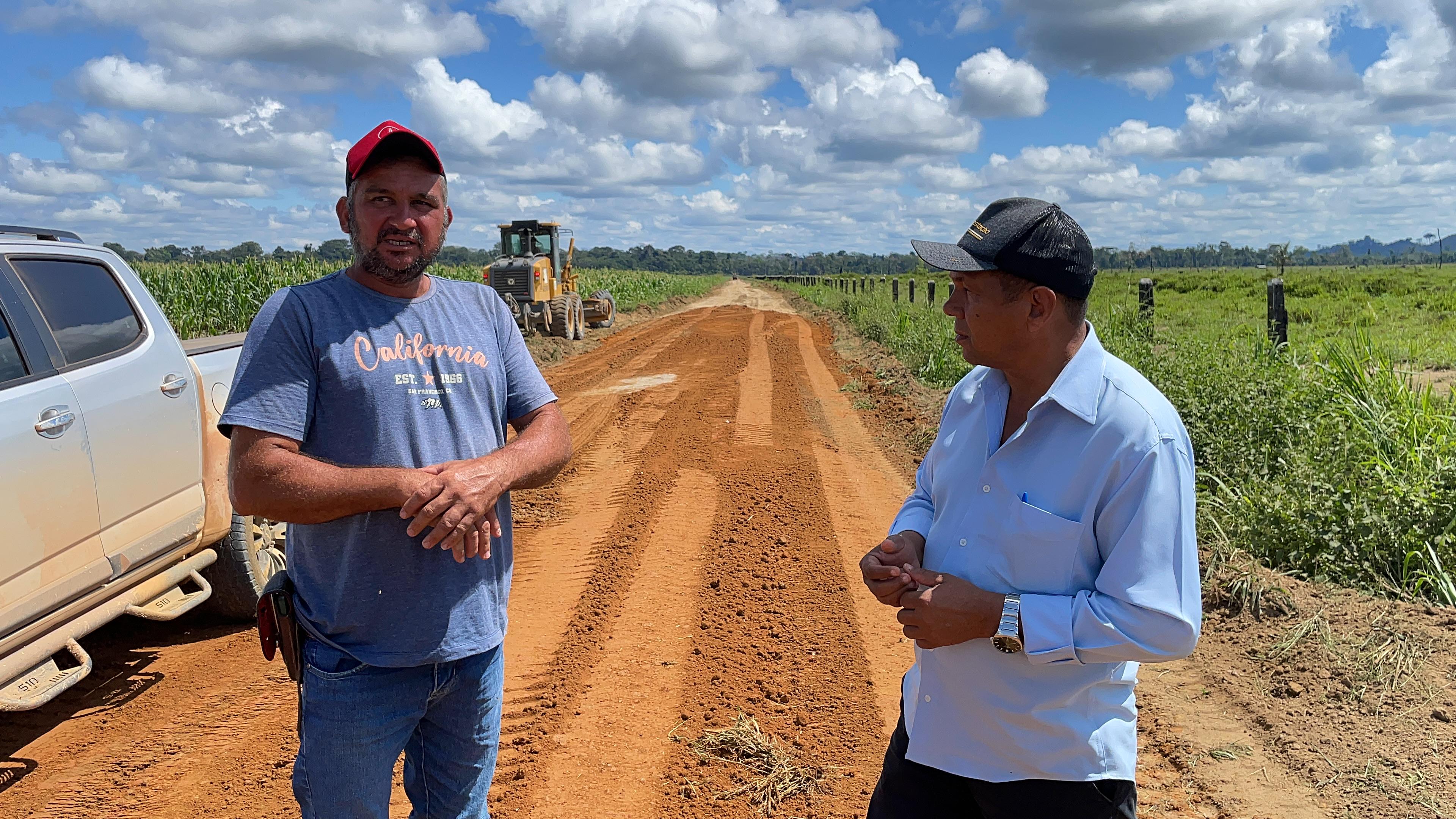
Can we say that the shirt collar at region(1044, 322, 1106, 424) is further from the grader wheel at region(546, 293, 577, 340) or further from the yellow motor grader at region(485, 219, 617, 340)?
the grader wheel at region(546, 293, 577, 340)

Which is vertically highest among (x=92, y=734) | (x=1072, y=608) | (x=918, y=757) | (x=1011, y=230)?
(x=1011, y=230)

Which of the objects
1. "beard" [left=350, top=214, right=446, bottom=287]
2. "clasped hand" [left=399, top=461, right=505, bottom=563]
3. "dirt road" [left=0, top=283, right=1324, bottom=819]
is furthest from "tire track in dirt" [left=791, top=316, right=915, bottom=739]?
"beard" [left=350, top=214, right=446, bottom=287]

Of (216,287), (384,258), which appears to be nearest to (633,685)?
(384,258)

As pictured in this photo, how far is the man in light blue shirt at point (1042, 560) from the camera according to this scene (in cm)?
172

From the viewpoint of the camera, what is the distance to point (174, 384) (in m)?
4.40

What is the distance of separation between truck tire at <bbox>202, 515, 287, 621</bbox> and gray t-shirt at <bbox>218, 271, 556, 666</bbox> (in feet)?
10.7

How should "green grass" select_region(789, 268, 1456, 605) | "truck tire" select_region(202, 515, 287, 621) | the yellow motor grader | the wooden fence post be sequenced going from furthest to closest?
the yellow motor grader, the wooden fence post, "truck tire" select_region(202, 515, 287, 621), "green grass" select_region(789, 268, 1456, 605)

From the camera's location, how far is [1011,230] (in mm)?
1875

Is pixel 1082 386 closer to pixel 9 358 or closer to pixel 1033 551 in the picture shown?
pixel 1033 551

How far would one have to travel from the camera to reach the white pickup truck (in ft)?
11.1

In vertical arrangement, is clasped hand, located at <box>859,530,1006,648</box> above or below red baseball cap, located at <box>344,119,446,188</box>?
below

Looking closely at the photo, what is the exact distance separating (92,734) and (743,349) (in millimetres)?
15920

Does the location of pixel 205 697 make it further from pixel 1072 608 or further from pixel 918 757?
pixel 1072 608

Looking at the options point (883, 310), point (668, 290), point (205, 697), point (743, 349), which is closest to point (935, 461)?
point (205, 697)
